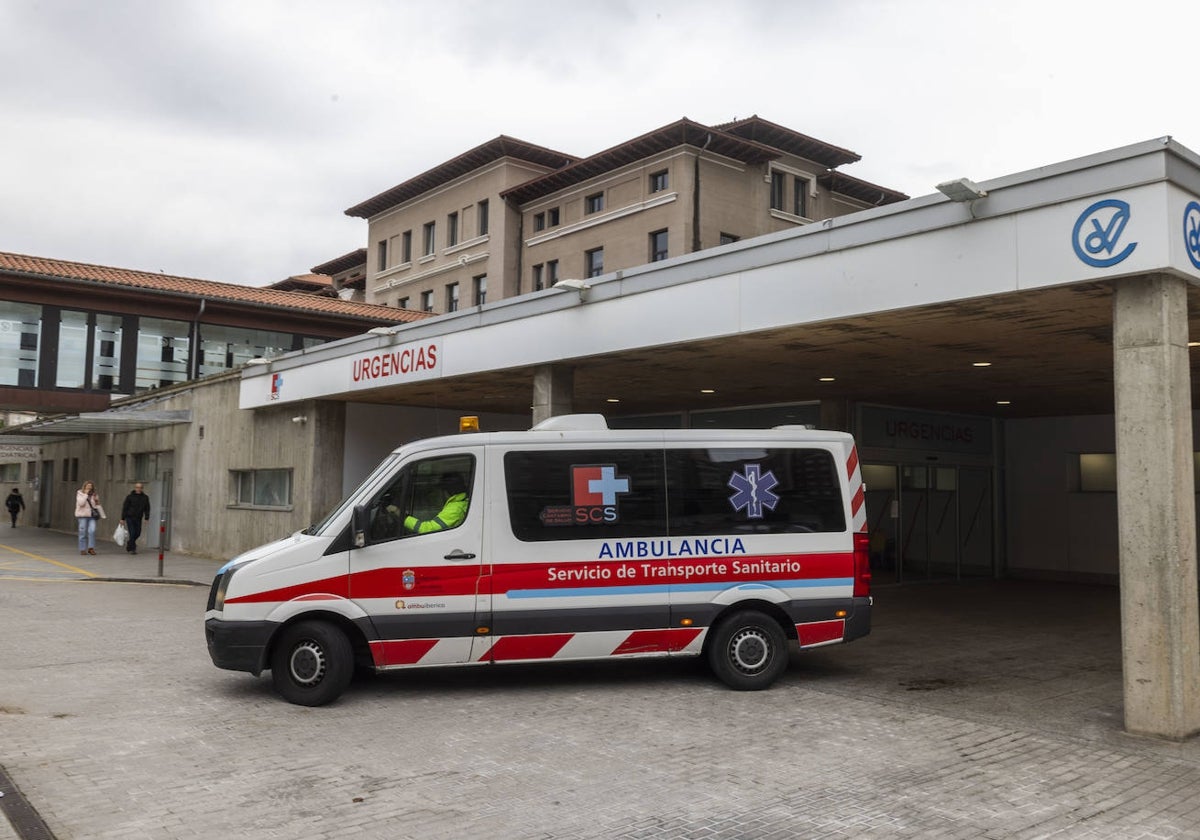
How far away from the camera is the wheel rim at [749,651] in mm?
8883

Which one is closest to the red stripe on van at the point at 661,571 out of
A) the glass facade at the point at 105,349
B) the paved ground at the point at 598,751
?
the paved ground at the point at 598,751

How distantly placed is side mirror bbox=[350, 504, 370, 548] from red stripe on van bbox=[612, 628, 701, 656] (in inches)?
96.5

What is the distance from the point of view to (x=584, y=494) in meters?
8.86

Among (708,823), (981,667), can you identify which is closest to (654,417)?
(981,667)

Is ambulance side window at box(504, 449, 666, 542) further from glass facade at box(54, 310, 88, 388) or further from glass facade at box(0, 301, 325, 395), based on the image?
glass facade at box(54, 310, 88, 388)

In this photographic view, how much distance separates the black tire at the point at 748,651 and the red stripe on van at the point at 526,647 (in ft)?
4.52

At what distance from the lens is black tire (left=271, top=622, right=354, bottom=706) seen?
8.10m

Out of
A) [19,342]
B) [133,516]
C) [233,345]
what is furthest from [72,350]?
[133,516]

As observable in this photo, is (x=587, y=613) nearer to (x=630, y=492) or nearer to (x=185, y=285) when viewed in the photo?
(x=630, y=492)

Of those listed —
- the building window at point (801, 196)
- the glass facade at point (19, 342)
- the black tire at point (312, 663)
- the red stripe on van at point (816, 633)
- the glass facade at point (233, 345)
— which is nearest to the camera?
the black tire at point (312, 663)

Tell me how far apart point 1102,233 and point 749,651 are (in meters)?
4.58

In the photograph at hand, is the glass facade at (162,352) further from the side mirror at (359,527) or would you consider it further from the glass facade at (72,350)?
the side mirror at (359,527)

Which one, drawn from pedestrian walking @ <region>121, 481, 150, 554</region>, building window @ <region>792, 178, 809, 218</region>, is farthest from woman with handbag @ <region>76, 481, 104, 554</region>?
building window @ <region>792, 178, 809, 218</region>

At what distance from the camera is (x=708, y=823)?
530cm
